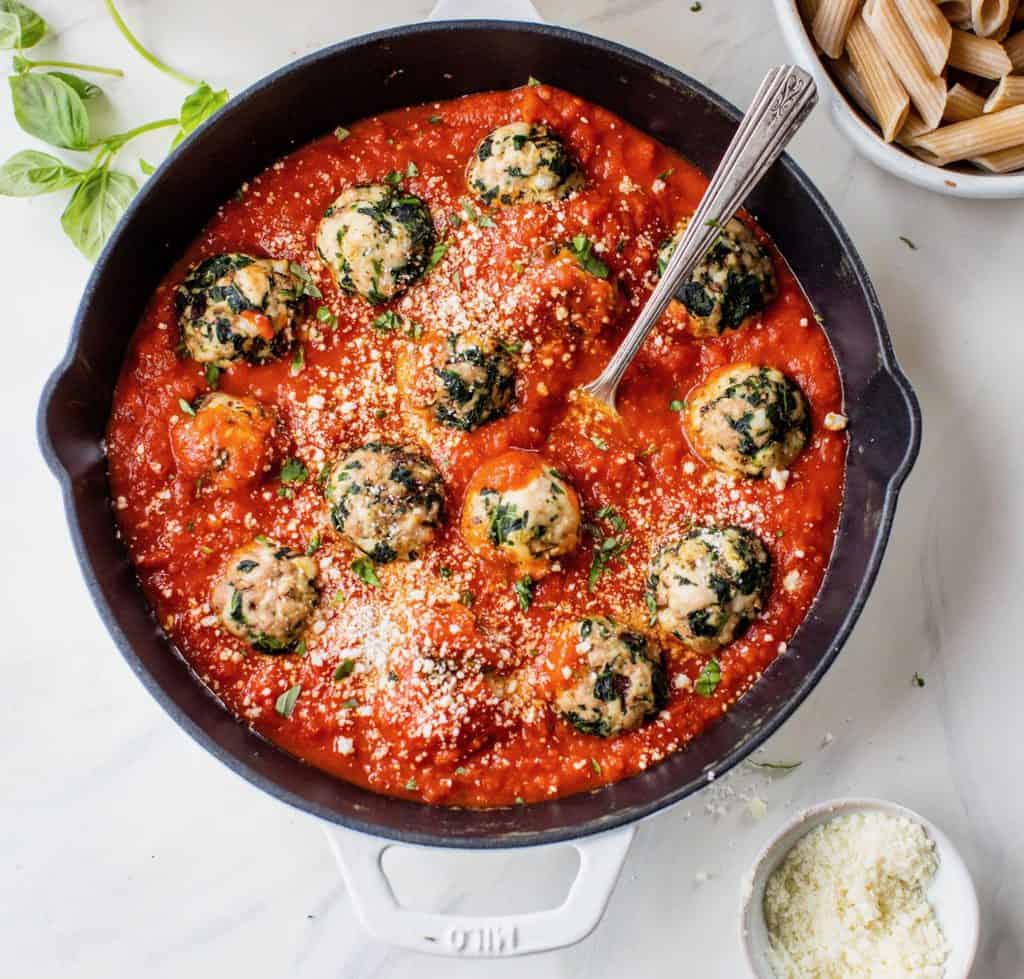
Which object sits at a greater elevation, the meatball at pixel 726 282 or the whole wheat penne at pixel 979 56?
the whole wheat penne at pixel 979 56

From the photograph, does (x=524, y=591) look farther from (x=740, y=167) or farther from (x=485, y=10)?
(x=485, y=10)

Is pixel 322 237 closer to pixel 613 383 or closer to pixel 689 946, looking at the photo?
pixel 613 383

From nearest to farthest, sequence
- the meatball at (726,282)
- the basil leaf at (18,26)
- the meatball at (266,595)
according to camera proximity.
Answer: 1. the meatball at (266,595)
2. the meatball at (726,282)
3. the basil leaf at (18,26)

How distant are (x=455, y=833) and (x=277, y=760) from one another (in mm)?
624

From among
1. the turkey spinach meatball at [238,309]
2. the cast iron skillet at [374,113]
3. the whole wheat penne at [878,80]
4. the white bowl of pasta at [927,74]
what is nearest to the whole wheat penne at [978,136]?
the white bowl of pasta at [927,74]

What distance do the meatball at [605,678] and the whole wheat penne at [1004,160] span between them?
1.97m

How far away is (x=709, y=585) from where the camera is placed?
3439 millimetres

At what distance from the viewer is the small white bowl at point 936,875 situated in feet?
12.1

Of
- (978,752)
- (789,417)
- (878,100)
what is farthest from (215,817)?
(878,100)

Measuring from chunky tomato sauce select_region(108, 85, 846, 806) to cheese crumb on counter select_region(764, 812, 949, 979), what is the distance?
26.8 inches

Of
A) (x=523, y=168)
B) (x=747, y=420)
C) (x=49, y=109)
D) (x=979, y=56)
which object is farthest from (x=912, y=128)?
(x=49, y=109)

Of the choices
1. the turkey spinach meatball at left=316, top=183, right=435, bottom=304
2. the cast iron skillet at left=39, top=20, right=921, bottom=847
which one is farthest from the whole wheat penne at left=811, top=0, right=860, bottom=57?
the turkey spinach meatball at left=316, top=183, right=435, bottom=304

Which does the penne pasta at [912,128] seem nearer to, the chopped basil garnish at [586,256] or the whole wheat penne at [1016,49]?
the whole wheat penne at [1016,49]

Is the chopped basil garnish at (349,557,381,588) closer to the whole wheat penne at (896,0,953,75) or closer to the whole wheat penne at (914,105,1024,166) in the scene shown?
the whole wheat penne at (914,105,1024,166)
